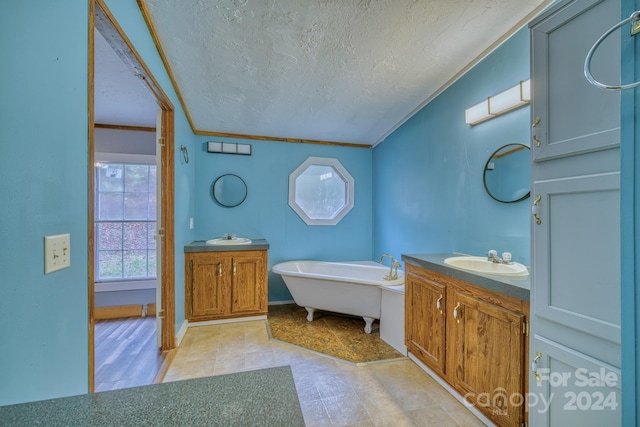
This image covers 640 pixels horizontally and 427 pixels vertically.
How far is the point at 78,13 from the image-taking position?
0.93 m

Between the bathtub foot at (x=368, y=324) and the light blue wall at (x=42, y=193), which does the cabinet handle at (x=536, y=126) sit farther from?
the bathtub foot at (x=368, y=324)

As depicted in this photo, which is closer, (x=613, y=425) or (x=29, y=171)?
(x=29, y=171)

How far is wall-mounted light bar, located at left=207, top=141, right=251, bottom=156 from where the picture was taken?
3.54 m


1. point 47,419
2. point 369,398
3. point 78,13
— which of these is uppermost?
point 78,13

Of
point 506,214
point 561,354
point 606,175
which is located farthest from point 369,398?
point 606,175

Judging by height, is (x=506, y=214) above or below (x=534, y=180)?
below

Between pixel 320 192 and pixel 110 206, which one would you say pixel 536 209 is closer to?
pixel 320 192

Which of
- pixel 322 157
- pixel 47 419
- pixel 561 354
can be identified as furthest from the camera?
pixel 322 157

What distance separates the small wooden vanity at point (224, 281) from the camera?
2.91 metres

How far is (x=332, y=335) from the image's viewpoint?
2752mm

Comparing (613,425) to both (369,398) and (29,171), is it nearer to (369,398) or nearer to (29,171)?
(369,398)

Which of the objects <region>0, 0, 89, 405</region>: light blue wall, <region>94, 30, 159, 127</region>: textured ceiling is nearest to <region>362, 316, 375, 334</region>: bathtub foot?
<region>0, 0, 89, 405</region>: light blue wall

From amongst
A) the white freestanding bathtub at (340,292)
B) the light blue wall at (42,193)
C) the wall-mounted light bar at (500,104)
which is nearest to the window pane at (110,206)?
the white freestanding bathtub at (340,292)

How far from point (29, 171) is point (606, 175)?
1819mm
